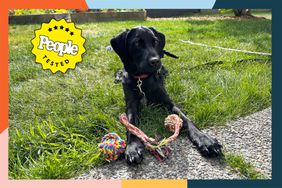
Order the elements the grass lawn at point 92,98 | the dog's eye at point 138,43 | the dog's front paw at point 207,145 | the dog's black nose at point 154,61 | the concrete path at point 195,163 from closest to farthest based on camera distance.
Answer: the concrete path at point 195,163 < the dog's front paw at point 207,145 < the grass lawn at point 92,98 < the dog's black nose at point 154,61 < the dog's eye at point 138,43

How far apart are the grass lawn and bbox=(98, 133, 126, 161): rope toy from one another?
43 millimetres

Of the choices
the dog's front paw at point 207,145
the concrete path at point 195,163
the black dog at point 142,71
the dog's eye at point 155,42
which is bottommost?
the concrete path at point 195,163

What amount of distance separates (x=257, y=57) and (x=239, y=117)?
3.37 feet

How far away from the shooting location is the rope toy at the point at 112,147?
178cm

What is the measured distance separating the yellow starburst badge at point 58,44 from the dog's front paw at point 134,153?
2.08 feet

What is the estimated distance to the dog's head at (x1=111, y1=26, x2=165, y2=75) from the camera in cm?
210

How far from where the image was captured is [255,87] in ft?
8.07

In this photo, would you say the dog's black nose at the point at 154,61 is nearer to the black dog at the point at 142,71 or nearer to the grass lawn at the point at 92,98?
the black dog at the point at 142,71

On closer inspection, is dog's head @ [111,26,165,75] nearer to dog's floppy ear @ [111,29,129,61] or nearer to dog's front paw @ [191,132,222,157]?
dog's floppy ear @ [111,29,129,61]

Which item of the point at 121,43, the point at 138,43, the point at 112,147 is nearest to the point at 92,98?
the point at 121,43

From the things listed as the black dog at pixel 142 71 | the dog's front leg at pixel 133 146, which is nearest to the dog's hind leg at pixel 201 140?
the black dog at pixel 142 71

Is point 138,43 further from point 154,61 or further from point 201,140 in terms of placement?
point 201,140

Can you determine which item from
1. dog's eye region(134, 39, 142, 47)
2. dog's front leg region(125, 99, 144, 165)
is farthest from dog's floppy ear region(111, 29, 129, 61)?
dog's front leg region(125, 99, 144, 165)

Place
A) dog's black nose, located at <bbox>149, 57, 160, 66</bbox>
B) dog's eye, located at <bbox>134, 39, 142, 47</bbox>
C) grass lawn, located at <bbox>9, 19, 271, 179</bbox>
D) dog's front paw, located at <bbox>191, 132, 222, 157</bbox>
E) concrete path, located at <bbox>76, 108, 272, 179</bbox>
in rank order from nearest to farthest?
concrete path, located at <bbox>76, 108, 272, 179</bbox>
dog's front paw, located at <bbox>191, 132, 222, 157</bbox>
grass lawn, located at <bbox>9, 19, 271, 179</bbox>
dog's black nose, located at <bbox>149, 57, 160, 66</bbox>
dog's eye, located at <bbox>134, 39, 142, 47</bbox>
